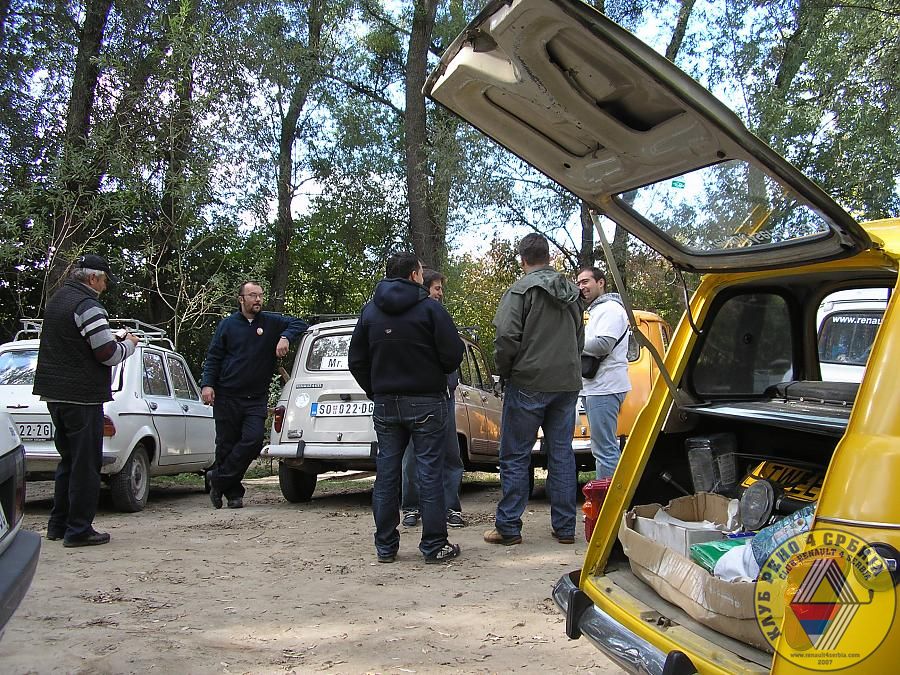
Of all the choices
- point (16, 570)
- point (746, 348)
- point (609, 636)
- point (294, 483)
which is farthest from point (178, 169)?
point (609, 636)

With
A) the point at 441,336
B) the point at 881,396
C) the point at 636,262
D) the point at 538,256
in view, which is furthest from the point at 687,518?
the point at 636,262

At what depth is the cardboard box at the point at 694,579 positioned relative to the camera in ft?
8.13

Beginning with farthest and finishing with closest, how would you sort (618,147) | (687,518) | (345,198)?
(345,198)
(687,518)
(618,147)

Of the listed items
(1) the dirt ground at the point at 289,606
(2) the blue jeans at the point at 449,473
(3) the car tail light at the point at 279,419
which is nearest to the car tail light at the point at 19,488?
(1) the dirt ground at the point at 289,606

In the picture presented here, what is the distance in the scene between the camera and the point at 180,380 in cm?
916

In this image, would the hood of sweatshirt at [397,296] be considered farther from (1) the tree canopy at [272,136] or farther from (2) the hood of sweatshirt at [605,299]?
(1) the tree canopy at [272,136]

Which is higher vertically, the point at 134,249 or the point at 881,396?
the point at 134,249

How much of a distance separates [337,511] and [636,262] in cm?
443

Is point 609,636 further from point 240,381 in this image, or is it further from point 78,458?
point 240,381

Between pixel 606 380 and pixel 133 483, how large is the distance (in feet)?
14.8

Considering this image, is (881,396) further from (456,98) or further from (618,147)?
(456,98)

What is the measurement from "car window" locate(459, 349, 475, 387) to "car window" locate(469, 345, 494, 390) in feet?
0.25

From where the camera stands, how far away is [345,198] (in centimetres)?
1814

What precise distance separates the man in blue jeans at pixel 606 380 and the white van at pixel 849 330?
5.67 ft
